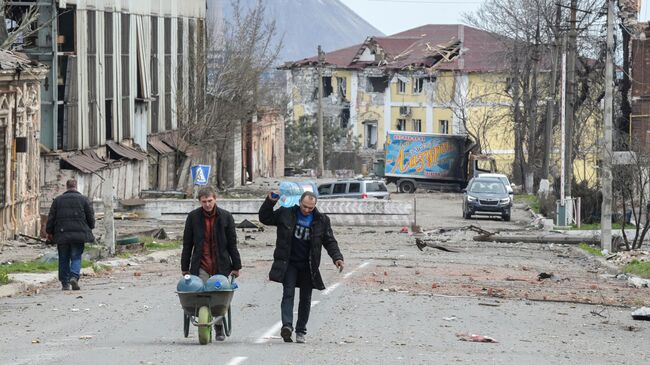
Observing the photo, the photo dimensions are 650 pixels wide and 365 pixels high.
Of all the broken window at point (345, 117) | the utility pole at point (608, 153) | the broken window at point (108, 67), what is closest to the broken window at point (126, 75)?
the broken window at point (108, 67)

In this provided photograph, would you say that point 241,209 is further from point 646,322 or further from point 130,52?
point 646,322

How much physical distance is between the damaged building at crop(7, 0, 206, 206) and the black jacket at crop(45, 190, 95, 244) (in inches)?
646

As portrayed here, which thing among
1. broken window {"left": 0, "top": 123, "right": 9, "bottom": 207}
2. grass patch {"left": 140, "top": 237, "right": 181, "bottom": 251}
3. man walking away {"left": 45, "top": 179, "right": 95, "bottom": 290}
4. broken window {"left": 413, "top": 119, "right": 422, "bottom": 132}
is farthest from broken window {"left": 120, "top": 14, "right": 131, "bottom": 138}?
broken window {"left": 413, "top": 119, "right": 422, "bottom": 132}

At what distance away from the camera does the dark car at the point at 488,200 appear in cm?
5384

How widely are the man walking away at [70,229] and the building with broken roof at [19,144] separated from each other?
11430 millimetres

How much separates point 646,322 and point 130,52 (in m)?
40.1

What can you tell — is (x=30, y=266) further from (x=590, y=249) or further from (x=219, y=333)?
(x=590, y=249)

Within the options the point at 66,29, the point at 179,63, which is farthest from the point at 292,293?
the point at 179,63

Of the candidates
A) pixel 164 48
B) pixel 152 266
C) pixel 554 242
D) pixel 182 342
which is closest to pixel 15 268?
pixel 152 266

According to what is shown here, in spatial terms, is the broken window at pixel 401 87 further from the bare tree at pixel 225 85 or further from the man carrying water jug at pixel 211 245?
the man carrying water jug at pixel 211 245

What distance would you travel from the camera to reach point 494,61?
106188 millimetres

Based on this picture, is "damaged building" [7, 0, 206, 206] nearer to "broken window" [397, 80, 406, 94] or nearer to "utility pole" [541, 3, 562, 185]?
"utility pole" [541, 3, 562, 185]

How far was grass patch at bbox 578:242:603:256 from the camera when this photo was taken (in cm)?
3675

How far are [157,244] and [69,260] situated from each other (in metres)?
12.2
